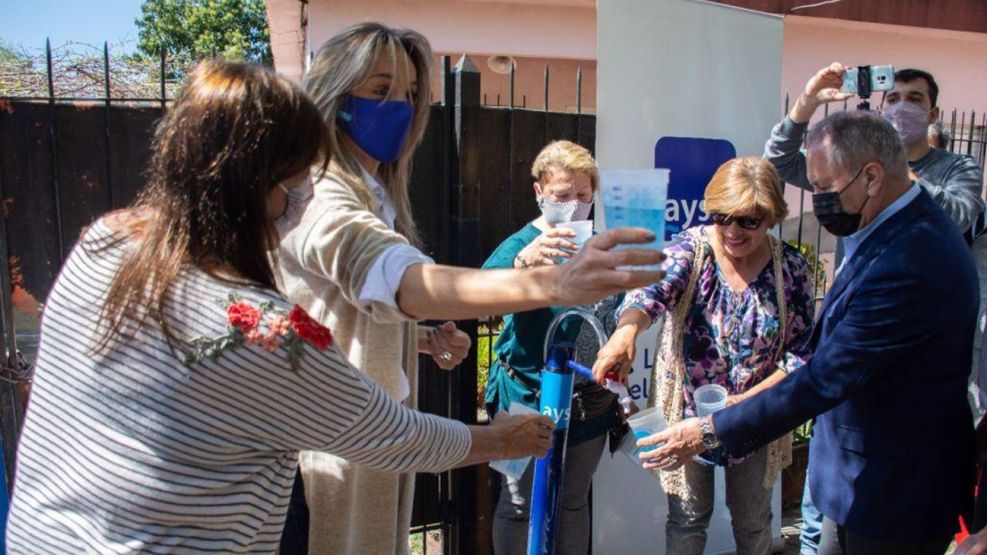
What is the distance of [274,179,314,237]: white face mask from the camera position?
1.42m

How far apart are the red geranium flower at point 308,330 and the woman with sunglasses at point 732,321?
1.56m

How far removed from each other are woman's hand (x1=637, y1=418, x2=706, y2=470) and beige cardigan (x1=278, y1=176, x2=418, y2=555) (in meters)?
0.84

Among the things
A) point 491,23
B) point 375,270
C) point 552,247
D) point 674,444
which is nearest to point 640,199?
point 552,247

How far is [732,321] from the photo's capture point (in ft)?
9.30

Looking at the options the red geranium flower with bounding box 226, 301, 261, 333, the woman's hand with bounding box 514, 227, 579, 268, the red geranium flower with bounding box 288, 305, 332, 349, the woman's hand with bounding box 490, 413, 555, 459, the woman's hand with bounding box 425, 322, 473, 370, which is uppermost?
the woman's hand with bounding box 514, 227, 579, 268

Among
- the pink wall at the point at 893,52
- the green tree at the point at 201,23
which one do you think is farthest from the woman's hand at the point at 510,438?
the green tree at the point at 201,23

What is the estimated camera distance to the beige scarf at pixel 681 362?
113 inches

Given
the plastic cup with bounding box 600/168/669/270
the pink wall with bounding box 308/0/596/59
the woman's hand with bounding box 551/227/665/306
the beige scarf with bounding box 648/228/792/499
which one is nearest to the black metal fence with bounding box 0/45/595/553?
the beige scarf with bounding box 648/228/792/499

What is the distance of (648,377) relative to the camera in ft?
11.7

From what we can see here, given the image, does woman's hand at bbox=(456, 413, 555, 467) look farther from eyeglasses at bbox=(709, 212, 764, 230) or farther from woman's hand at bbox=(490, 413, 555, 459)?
eyeglasses at bbox=(709, 212, 764, 230)

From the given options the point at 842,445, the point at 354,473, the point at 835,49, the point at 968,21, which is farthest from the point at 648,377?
the point at 968,21

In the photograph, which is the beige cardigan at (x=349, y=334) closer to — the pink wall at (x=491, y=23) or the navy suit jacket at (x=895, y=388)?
the navy suit jacket at (x=895, y=388)

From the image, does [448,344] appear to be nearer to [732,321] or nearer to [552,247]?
[552,247]

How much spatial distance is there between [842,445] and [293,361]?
5.72 ft
